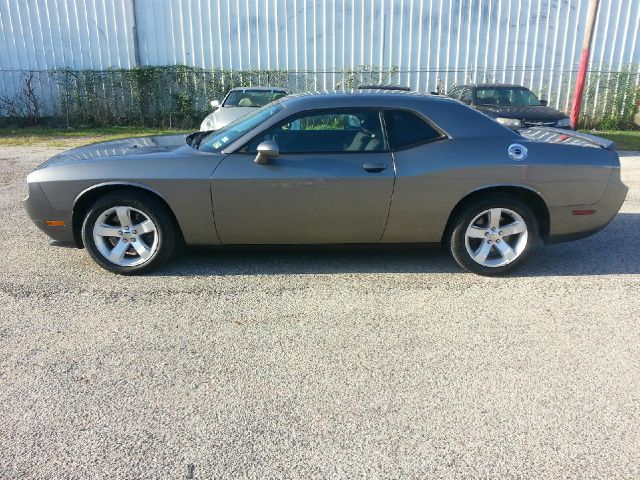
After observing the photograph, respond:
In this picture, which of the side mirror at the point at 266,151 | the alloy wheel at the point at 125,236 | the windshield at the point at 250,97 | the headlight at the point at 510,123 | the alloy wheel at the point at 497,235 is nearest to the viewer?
the side mirror at the point at 266,151

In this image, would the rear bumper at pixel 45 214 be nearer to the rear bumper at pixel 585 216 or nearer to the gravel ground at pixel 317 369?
the gravel ground at pixel 317 369

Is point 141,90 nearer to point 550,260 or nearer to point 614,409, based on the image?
point 550,260

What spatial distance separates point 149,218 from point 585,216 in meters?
3.57

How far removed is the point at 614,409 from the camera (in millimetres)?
2643

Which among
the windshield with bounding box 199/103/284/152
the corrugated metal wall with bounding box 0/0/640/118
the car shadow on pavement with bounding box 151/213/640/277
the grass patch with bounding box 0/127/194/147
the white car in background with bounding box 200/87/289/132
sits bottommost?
the grass patch with bounding box 0/127/194/147

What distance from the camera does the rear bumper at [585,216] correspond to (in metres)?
4.25

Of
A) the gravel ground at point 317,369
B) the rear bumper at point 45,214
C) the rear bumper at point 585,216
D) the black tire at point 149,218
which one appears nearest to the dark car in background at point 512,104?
the rear bumper at point 585,216

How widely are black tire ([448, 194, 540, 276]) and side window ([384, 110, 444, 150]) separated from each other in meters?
0.67

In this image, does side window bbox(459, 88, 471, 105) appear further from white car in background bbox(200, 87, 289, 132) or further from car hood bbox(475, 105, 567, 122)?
white car in background bbox(200, 87, 289, 132)

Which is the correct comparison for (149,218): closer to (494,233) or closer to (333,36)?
(494,233)

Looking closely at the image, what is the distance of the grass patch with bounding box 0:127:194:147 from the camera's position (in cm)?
1288

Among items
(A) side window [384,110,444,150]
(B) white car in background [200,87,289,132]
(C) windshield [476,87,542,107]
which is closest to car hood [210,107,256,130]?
(B) white car in background [200,87,289,132]

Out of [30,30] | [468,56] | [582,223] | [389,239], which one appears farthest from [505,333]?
[30,30]

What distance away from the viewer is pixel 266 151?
3881 mm
